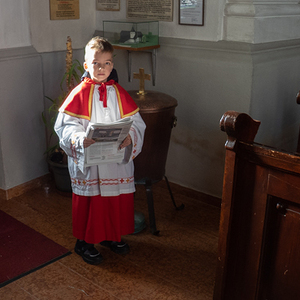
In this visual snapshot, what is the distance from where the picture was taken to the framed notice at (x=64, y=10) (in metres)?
3.87

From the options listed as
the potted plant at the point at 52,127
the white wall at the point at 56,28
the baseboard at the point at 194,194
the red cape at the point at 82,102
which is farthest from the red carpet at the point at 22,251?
the white wall at the point at 56,28

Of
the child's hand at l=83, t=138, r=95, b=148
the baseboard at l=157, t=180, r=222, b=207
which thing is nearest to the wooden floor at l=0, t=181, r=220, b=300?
the baseboard at l=157, t=180, r=222, b=207

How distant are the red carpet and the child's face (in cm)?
130

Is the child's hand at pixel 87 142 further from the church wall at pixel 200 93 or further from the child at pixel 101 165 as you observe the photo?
the church wall at pixel 200 93

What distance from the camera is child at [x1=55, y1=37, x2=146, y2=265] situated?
255 cm

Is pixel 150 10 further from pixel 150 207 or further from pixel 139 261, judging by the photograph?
pixel 139 261

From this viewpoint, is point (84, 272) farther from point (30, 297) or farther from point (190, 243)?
point (190, 243)

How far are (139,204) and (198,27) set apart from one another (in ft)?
5.30

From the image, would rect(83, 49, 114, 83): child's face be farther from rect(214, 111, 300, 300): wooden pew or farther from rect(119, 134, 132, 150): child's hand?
rect(214, 111, 300, 300): wooden pew

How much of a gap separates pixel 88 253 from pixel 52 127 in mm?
1455

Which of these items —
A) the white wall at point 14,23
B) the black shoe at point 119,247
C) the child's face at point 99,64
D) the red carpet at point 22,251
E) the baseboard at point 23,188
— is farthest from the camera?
the baseboard at point 23,188

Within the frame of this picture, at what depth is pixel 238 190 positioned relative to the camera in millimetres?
1809

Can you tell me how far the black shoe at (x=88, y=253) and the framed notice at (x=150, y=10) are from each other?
2.01 meters

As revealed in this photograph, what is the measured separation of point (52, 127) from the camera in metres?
3.93
